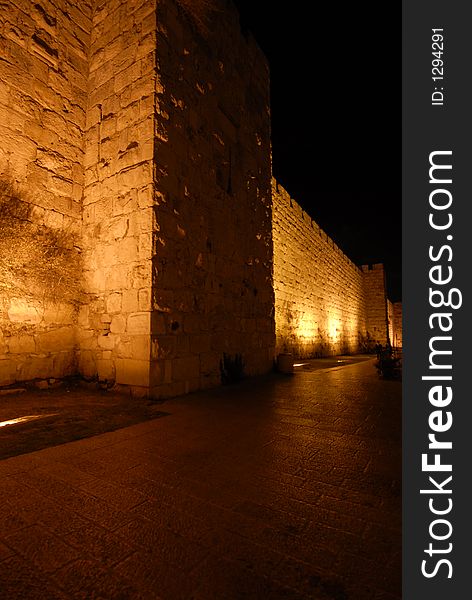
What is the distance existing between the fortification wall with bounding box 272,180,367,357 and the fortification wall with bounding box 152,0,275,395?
78.0 inches

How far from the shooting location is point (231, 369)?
425 cm

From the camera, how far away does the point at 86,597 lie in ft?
2.66

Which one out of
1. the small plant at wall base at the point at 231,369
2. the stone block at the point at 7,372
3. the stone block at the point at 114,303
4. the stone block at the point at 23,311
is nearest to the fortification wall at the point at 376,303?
the small plant at wall base at the point at 231,369

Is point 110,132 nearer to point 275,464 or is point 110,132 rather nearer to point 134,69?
point 134,69

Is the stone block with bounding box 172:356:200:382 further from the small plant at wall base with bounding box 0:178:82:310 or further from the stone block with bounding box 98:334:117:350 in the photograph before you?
the small plant at wall base with bounding box 0:178:82:310

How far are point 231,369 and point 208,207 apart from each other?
2182 millimetres

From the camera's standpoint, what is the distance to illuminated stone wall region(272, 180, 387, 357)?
302 inches

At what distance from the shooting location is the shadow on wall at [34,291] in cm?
314

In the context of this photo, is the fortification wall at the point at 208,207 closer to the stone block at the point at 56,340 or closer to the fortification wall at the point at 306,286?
the stone block at the point at 56,340

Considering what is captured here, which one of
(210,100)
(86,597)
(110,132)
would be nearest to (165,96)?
(110,132)

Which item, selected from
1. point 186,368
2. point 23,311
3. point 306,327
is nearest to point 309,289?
point 306,327

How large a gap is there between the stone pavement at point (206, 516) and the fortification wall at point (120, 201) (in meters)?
1.32

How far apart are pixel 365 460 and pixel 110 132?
4151 mm

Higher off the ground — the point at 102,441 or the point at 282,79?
the point at 282,79
